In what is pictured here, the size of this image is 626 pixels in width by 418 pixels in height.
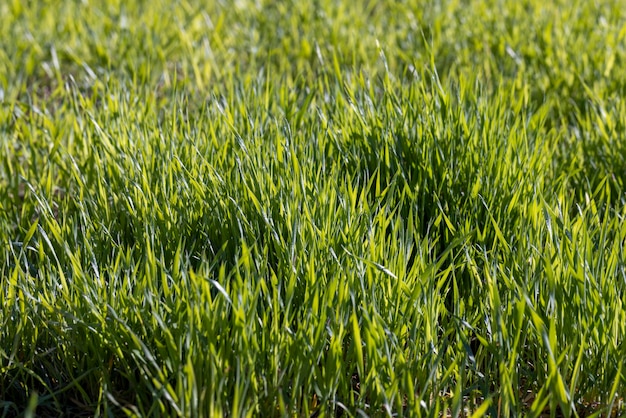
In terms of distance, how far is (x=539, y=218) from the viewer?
183 cm

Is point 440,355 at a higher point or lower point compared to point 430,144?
lower

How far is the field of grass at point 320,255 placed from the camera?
1.49m

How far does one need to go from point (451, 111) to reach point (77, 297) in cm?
103

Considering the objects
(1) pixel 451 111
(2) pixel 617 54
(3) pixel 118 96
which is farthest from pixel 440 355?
(2) pixel 617 54

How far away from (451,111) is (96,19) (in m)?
1.81

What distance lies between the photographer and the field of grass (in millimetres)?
1487

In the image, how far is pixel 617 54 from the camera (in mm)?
2906

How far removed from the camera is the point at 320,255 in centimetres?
167

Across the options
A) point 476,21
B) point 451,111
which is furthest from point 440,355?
point 476,21

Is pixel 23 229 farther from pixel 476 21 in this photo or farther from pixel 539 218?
pixel 476 21

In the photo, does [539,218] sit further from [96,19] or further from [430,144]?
[96,19]

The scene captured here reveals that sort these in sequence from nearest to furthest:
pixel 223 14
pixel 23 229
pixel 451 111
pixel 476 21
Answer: pixel 23 229 → pixel 451 111 → pixel 476 21 → pixel 223 14

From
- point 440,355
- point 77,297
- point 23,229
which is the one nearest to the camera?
point 440,355

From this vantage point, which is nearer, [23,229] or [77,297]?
[77,297]
